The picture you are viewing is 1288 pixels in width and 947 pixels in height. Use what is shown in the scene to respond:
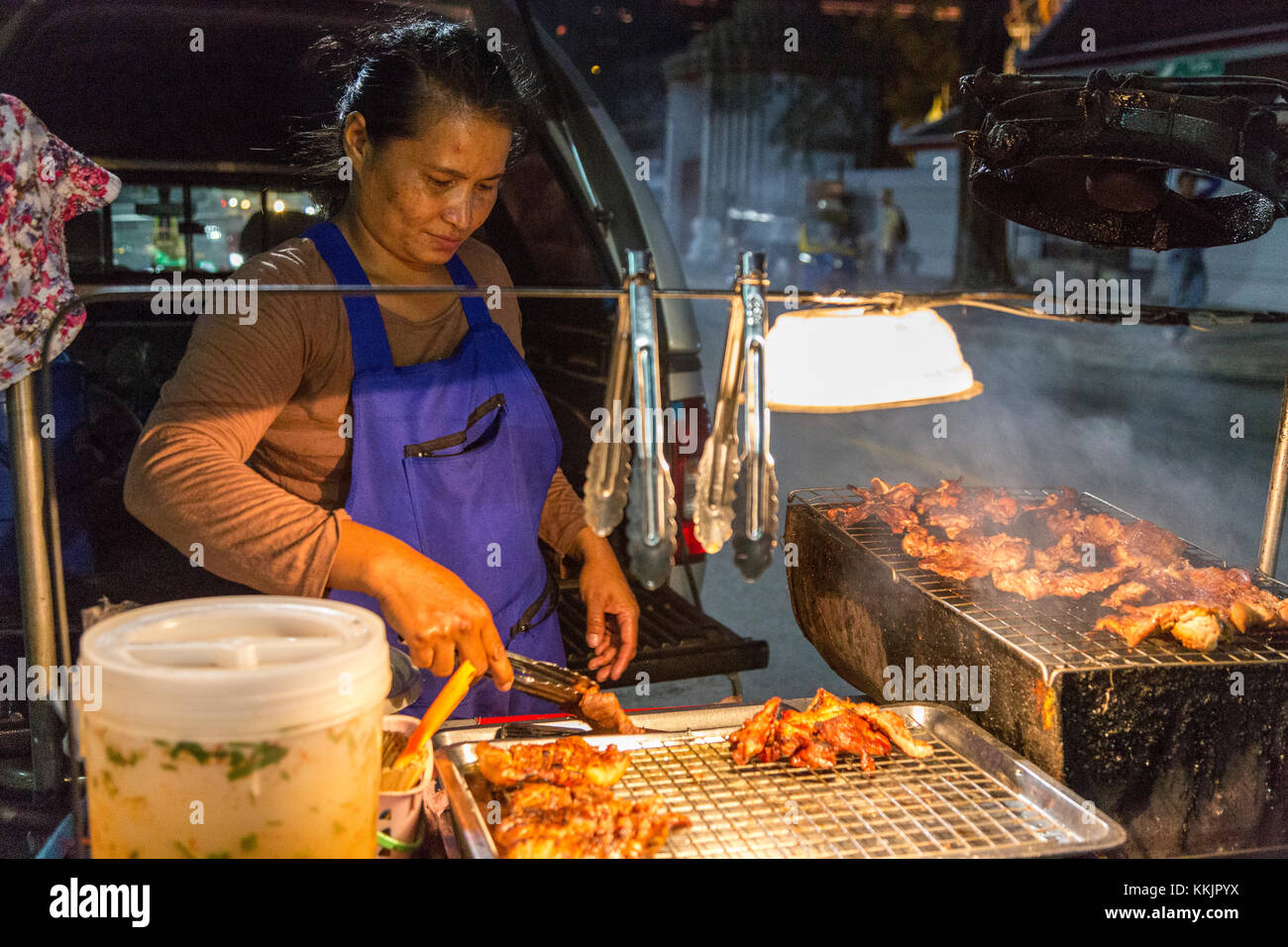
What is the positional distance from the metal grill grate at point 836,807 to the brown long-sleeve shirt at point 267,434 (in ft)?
2.55

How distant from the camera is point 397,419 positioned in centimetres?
243

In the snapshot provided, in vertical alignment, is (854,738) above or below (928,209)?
below

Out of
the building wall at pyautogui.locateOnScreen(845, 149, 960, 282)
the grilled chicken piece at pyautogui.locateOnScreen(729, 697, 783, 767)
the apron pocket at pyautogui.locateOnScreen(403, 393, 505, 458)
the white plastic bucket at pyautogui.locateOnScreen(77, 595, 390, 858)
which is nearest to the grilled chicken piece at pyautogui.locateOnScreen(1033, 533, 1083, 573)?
the grilled chicken piece at pyautogui.locateOnScreen(729, 697, 783, 767)

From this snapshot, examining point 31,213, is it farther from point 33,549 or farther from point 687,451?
point 687,451

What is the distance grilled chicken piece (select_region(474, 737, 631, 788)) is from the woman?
0.14m

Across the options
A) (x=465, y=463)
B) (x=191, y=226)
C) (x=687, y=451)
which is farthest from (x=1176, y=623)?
(x=191, y=226)

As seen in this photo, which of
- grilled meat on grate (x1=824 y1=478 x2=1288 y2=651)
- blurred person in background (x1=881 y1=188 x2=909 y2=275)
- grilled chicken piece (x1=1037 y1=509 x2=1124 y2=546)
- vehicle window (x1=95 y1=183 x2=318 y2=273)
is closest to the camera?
grilled meat on grate (x1=824 y1=478 x2=1288 y2=651)

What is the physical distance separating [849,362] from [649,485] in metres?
0.64

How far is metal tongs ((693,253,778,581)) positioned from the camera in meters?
1.38

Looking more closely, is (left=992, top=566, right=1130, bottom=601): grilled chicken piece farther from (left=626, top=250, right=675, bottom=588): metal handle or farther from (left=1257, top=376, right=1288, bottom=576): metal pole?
(left=626, top=250, right=675, bottom=588): metal handle

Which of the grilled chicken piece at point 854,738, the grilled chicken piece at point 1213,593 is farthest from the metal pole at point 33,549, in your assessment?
the grilled chicken piece at point 1213,593

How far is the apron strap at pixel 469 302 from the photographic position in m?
2.70

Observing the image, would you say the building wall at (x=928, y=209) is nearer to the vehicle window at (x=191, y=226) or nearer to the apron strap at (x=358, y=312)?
the vehicle window at (x=191, y=226)

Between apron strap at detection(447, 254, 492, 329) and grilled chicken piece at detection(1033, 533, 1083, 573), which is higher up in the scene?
apron strap at detection(447, 254, 492, 329)
